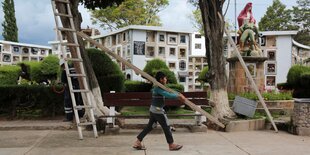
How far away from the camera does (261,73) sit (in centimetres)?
1742

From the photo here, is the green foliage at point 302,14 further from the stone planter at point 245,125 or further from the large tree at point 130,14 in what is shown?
the stone planter at point 245,125

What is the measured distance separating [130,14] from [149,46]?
5.77m

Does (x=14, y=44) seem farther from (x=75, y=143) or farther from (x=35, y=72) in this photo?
(x=75, y=143)

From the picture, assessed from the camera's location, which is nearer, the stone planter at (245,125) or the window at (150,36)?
the stone planter at (245,125)

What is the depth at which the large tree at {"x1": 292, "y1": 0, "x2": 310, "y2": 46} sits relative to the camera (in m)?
53.6

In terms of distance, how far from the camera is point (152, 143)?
8.12m

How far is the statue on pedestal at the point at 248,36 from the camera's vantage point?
58.1 ft

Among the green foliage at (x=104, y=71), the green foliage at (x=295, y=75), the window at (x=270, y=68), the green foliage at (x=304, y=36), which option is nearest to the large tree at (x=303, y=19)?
the green foliage at (x=304, y=36)

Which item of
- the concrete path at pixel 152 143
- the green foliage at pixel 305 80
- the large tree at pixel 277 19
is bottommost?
the concrete path at pixel 152 143

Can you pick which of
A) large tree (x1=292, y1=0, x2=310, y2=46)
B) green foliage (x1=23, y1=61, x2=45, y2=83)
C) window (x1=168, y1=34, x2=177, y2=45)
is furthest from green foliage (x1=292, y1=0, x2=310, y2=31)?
green foliage (x1=23, y1=61, x2=45, y2=83)

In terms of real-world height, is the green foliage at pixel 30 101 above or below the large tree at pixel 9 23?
below

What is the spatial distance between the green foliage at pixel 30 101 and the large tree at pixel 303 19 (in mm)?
50129

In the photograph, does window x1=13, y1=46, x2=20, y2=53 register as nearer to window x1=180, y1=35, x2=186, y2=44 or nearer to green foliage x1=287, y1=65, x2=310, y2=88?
window x1=180, y1=35, x2=186, y2=44

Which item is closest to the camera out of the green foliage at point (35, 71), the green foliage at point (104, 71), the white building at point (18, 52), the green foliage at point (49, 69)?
the green foliage at point (104, 71)
